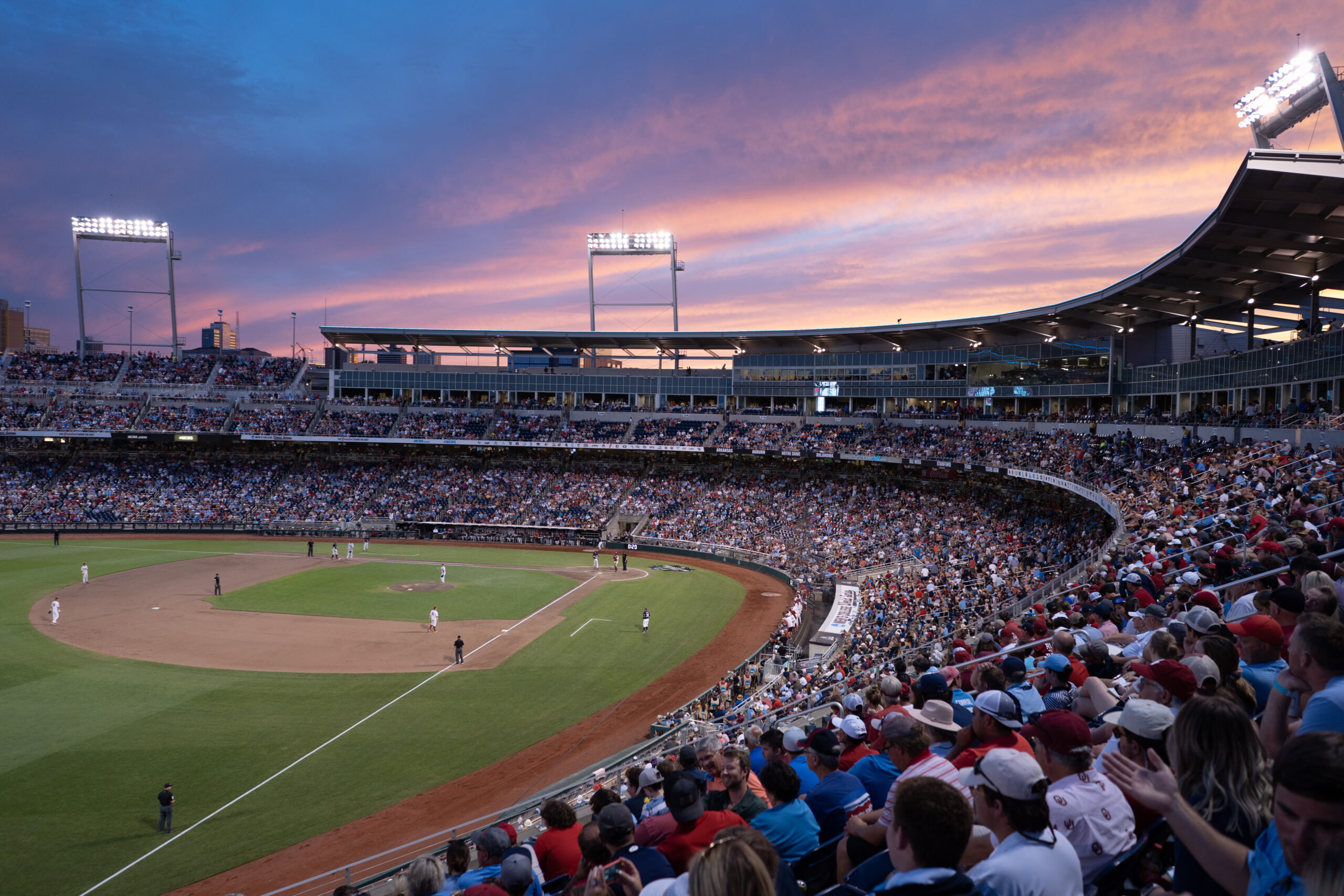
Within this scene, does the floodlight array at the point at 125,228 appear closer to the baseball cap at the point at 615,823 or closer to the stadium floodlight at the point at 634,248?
the stadium floodlight at the point at 634,248

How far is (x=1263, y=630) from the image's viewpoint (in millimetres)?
5648

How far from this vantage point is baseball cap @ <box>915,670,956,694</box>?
22.8 ft

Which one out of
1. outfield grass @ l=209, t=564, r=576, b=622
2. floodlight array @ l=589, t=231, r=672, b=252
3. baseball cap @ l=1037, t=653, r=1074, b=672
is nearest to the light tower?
floodlight array @ l=589, t=231, r=672, b=252

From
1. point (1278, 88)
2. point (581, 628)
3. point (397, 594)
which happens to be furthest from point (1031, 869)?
point (397, 594)

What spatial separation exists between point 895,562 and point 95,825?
107 ft

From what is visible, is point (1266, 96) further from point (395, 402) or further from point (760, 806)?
point (395, 402)

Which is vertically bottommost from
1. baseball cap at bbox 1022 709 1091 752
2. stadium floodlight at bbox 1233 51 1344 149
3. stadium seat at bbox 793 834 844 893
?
stadium seat at bbox 793 834 844 893

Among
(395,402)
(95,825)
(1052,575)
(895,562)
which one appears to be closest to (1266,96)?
(1052,575)

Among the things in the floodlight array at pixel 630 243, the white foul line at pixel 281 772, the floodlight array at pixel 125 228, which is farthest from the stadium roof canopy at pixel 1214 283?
the floodlight array at pixel 125 228

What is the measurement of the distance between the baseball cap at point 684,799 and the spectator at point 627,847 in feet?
0.93

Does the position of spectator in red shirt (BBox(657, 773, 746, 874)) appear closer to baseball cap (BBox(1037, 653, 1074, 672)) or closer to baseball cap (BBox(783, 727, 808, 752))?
baseball cap (BBox(783, 727, 808, 752))

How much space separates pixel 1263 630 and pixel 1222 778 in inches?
117

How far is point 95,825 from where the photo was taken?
15.9 metres

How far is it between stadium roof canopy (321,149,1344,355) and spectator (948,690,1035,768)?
76.8ft
